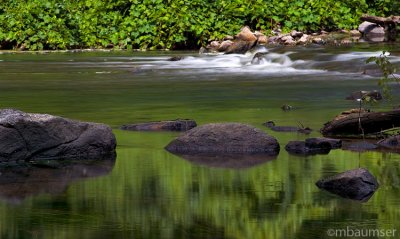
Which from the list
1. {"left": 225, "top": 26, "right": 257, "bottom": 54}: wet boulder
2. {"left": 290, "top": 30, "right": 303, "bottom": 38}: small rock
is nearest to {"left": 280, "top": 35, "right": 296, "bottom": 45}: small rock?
Answer: {"left": 290, "top": 30, "right": 303, "bottom": 38}: small rock

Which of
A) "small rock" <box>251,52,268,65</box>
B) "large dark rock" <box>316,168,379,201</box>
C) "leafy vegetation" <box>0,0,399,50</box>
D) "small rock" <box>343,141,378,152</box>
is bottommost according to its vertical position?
"large dark rock" <box>316,168,379,201</box>

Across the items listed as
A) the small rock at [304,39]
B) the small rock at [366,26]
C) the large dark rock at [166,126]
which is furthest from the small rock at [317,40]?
the large dark rock at [166,126]

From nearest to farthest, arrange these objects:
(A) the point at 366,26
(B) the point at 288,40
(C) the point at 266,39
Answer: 1. (A) the point at 366,26
2. (B) the point at 288,40
3. (C) the point at 266,39

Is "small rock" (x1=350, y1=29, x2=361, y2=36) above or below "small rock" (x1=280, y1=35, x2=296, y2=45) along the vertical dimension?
above

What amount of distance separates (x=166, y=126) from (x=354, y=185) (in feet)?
12.9

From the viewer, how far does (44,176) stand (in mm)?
8055

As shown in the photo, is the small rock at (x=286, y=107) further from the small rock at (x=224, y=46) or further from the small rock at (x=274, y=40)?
the small rock at (x=274, y=40)

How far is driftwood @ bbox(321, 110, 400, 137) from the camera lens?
10.1 meters

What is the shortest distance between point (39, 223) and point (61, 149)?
2.67 metres

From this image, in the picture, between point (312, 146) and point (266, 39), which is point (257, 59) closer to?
point (266, 39)

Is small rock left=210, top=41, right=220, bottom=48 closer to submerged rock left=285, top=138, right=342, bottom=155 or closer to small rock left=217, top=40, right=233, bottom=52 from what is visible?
small rock left=217, top=40, right=233, bottom=52

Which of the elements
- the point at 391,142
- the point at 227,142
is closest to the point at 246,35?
the point at 391,142

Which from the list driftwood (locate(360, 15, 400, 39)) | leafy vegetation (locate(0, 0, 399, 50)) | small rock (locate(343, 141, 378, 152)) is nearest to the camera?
small rock (locate(343, 141, 378, 152))

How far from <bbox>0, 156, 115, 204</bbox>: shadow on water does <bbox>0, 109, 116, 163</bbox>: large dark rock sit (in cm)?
20
